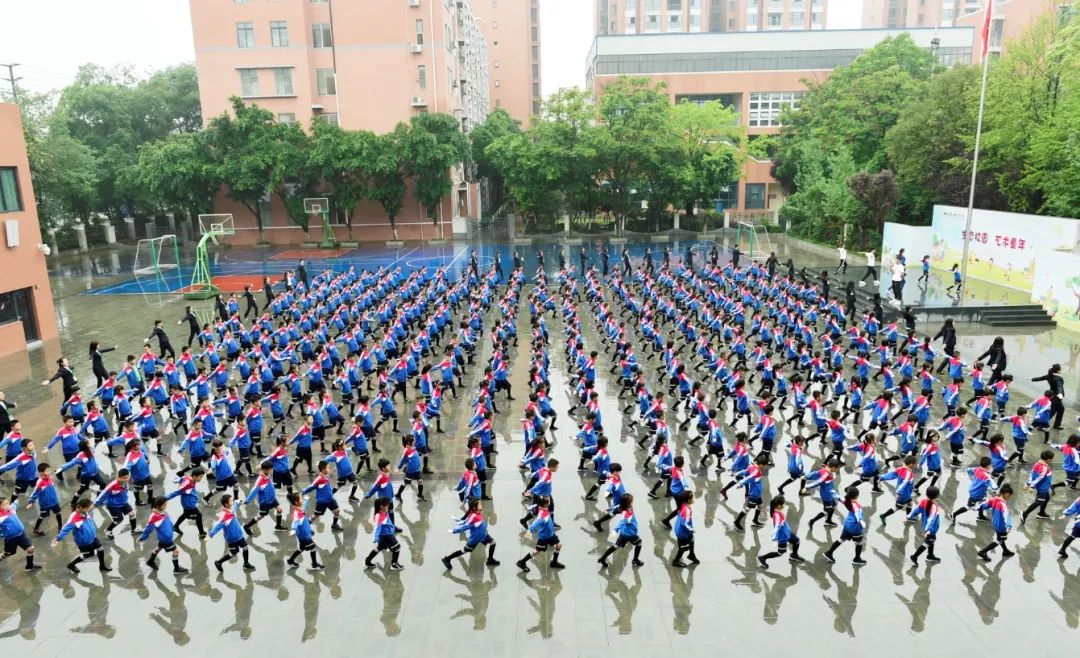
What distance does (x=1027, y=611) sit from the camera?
7.75 meters

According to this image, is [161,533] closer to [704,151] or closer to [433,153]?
[433,153]

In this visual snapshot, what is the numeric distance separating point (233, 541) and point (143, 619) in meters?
1.17

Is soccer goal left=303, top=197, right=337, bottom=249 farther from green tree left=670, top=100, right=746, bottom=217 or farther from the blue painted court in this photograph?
green tree left=670, top=100, right=746, bottom=217

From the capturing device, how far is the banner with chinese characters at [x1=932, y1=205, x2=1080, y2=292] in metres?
21.2

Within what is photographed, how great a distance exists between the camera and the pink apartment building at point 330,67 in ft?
139

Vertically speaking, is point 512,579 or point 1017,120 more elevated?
point 1017,120

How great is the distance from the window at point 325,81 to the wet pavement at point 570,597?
126 ft

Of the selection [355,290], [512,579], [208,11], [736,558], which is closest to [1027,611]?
[736,558]

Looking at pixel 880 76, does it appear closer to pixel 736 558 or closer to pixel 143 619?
A: pixel 736 558

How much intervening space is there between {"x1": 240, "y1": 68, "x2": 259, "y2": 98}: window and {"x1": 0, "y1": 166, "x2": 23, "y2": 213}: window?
83.1 ft

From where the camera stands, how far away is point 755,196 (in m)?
54.9

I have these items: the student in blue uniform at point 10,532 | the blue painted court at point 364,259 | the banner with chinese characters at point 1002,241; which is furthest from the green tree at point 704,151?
the student in blue uniform at point 10,532

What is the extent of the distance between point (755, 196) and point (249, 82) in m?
36.3

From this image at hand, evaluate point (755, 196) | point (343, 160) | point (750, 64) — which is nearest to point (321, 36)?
point (343, 160)
